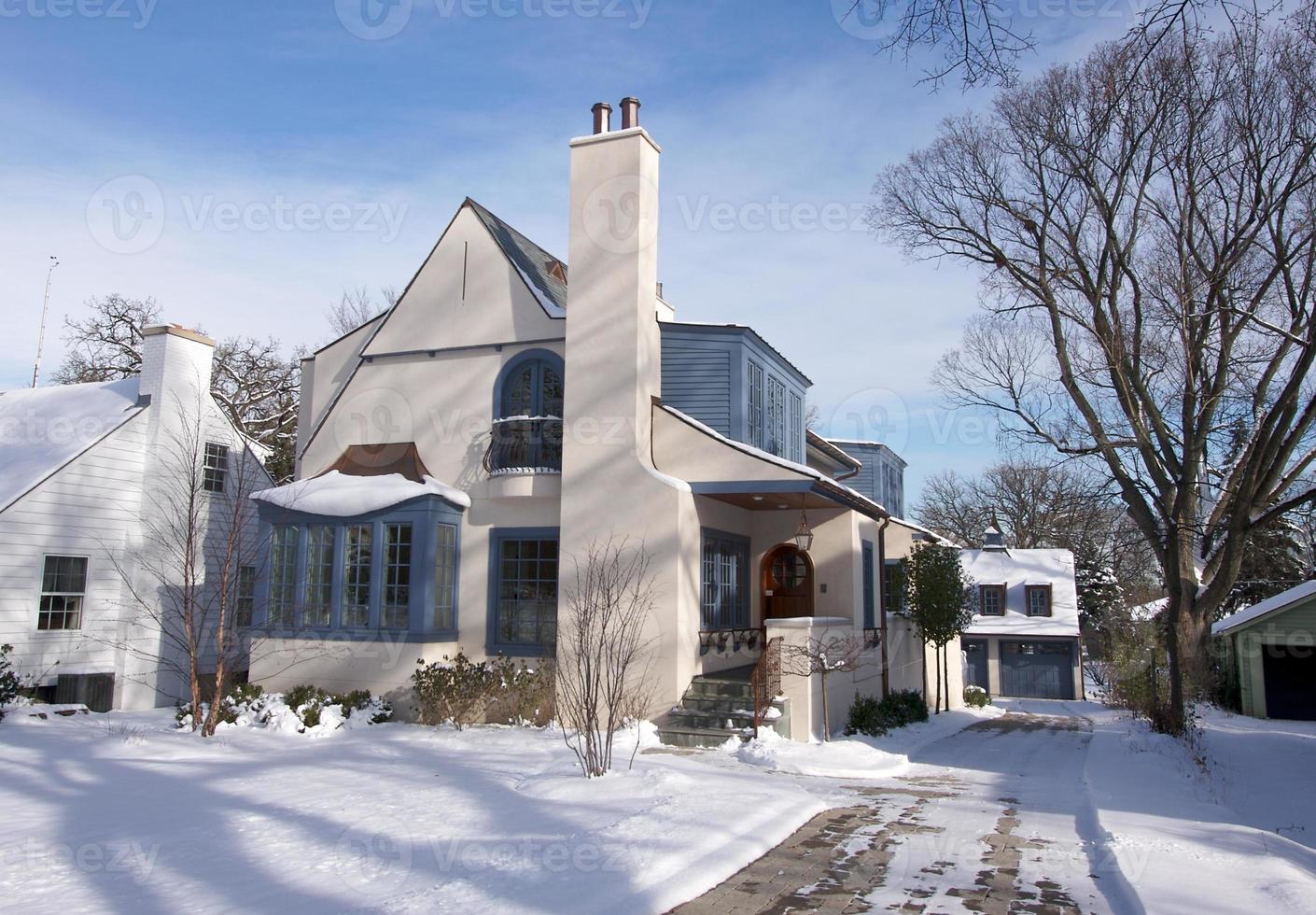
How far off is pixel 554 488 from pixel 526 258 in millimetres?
4765

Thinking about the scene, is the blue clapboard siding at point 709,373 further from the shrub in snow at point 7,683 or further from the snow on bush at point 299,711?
the shrub in snow at point 7,683

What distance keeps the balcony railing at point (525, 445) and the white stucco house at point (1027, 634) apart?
24.0m

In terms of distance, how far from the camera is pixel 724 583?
50.6 feet

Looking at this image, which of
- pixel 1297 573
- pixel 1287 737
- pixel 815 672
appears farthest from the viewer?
pixel 1297 573

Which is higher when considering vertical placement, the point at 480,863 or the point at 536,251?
the point at 536,251

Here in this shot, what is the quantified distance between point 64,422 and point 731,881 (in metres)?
16.8

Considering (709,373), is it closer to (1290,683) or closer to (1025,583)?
(1290,683)

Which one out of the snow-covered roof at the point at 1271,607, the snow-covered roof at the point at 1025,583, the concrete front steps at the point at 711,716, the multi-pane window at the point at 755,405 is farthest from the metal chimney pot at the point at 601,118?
the snow-covered roof at the point at 1025,583

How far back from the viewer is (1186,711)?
16.1 meters

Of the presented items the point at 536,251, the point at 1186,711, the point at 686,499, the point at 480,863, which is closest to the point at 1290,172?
the point at 1186,711

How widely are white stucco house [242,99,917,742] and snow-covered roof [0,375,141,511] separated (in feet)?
14.2

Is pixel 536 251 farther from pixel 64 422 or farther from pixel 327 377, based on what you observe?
Result: pixel 64 422

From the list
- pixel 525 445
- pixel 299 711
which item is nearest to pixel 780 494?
pixel 525 445

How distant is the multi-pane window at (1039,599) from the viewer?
117ft
